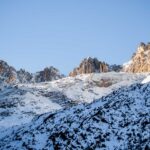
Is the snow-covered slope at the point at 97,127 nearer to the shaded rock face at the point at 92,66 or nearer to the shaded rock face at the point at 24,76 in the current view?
the shaded rock face at the point at 92,66

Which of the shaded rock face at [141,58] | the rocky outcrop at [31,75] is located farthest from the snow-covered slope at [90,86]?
the rocky outcrop at [31,75]

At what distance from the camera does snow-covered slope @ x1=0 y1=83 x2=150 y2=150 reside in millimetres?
16547

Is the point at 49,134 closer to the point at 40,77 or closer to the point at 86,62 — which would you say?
the point at 86,62

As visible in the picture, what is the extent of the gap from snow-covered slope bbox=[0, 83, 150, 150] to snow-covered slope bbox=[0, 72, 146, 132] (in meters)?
13.6

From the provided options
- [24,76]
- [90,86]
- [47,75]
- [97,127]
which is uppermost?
[24,76]

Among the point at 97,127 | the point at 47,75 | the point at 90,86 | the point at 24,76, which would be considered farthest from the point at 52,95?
the point at 24,76

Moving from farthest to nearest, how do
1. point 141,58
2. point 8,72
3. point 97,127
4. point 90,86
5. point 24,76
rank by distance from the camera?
point 24,76
point 8,72
point 141,58
point 90,86
point 97,127

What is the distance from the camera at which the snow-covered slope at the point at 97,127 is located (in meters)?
16.5

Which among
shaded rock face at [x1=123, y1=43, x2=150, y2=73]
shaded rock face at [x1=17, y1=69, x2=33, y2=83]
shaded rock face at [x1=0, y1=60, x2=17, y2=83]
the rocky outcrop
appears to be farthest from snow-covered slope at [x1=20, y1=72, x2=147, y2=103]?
shaded rock face at [x1=17, y1=69, x2=33, y2=83]

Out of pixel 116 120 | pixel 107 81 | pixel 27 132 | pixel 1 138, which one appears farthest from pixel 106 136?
pixel 107 81

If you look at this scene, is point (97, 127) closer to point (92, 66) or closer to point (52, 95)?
point (52, 95)

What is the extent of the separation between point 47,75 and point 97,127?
100 meters

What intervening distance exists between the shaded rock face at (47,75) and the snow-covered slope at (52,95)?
51255 millimetres

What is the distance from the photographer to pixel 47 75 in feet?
386
